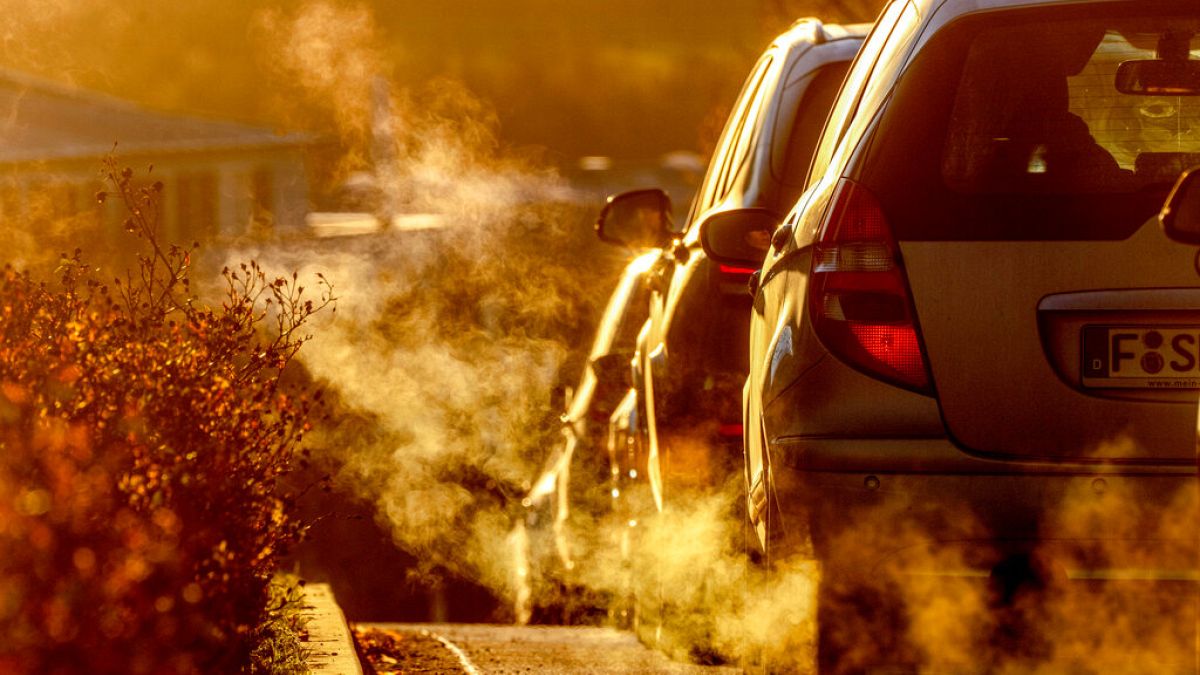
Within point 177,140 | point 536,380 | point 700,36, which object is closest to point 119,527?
point 536,380

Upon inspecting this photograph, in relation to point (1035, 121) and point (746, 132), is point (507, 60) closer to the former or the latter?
point (746, 132)

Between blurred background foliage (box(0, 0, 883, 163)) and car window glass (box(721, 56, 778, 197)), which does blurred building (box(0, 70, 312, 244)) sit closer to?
blurred background foliage (box(0, 0, 883, 163))

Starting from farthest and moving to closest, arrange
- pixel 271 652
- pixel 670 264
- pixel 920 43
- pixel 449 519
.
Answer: pixel 449 519, pixel 670 264, pixel 271 652, pixel 920 43

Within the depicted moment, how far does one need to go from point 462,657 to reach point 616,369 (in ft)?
4.72

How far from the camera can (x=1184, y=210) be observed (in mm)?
4516

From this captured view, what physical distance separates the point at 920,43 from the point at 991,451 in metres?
0.94

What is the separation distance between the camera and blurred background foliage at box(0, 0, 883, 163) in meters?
46.1

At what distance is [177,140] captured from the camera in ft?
154

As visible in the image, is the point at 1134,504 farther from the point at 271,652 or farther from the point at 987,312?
the point at 271,652

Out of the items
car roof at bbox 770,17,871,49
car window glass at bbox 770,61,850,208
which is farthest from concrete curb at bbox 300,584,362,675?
car roof at bbox 770,17,871,49

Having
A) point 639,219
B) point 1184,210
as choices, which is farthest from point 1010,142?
point 639,219

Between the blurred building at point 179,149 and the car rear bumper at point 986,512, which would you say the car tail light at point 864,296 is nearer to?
the car rear bumper at point 986,512

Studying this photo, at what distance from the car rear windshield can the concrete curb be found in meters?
2.95

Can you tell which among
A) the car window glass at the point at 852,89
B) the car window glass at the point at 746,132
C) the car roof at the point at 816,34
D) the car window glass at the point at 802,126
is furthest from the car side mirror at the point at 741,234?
the car roof at the point at 816,34
